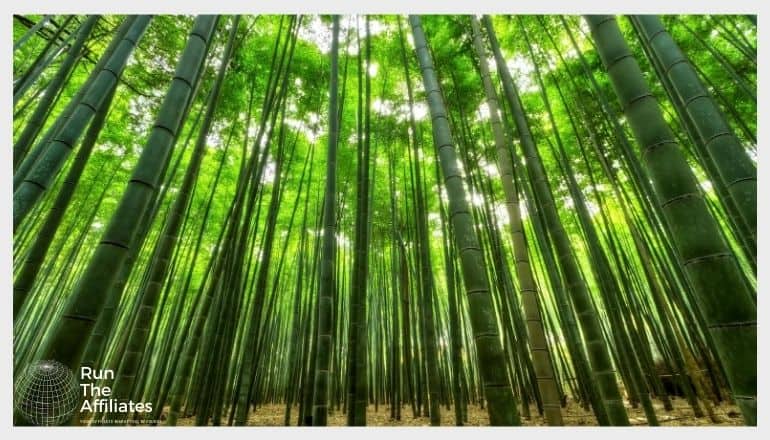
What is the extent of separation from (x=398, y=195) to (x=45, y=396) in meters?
6.38

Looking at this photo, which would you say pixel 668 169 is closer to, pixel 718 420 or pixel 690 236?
pixel 690 236

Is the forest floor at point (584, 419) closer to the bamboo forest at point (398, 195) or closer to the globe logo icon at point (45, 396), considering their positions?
the bamboo forest at point (398, 195)

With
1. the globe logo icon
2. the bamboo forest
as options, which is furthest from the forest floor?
the globe logo icon

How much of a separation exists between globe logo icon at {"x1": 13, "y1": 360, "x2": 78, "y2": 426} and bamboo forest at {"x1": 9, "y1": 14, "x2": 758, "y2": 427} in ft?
0.04

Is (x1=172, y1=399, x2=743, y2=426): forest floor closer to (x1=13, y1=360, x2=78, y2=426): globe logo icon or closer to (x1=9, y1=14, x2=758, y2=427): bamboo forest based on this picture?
(x1=9, y1=14, x2=758, y2=427): bamboo forest

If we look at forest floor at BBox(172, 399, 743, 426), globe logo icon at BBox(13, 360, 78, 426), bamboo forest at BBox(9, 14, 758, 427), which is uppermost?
bamboo forest at BBox(9, 14, 758, 427)

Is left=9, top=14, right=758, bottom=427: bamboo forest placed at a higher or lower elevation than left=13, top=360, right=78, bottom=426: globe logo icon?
higher

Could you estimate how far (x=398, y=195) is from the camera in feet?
24.2

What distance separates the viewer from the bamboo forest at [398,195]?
3.93 feet

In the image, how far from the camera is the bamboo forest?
1.20 m

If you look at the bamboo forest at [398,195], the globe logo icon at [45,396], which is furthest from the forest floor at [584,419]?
the globe logo icon at [45,396]

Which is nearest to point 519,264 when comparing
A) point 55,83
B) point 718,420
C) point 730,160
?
point 730,160

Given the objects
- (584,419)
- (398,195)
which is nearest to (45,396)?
(584,419)

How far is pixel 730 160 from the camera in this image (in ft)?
4.80
